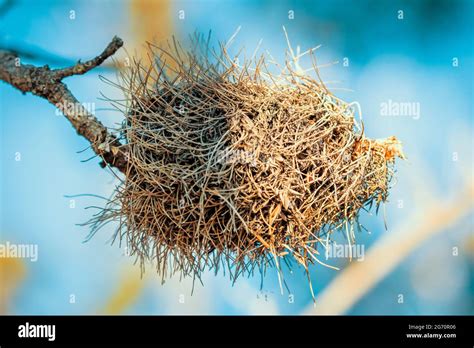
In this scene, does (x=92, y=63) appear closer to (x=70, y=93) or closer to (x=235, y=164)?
(x=70, y=93)

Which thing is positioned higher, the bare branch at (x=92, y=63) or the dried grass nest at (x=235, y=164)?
the bare branch at (x=92, y=63)

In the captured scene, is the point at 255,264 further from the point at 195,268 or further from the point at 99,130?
the point at 99,130
